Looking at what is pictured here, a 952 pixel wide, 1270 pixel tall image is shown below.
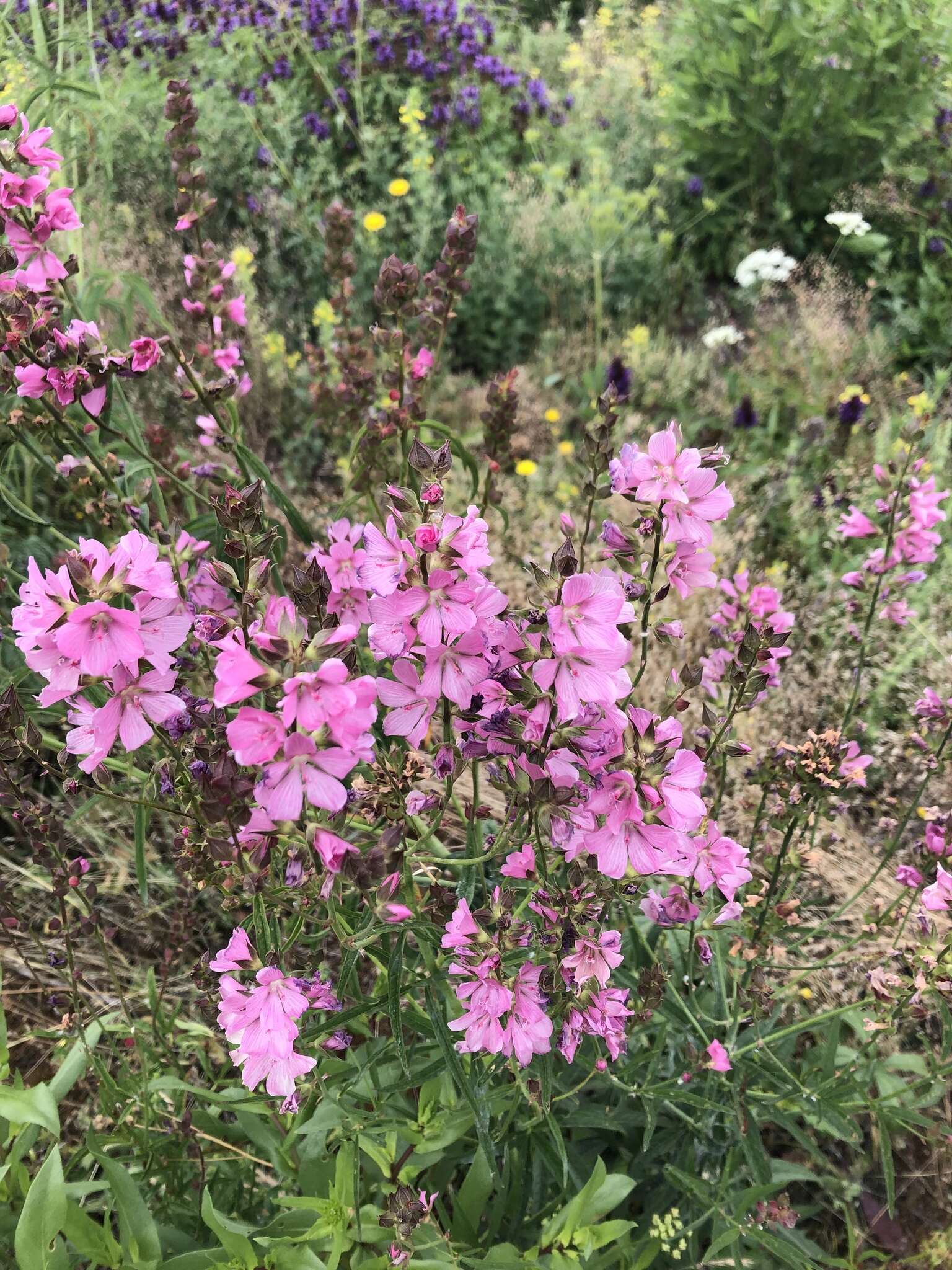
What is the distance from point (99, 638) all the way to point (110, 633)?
0.01 m

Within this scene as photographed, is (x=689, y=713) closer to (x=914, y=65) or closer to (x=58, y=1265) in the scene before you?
(x=58, y=1265)

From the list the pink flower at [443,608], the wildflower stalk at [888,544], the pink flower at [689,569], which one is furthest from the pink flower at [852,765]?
the pink flower at [443,608]

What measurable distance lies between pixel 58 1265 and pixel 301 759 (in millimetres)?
1041

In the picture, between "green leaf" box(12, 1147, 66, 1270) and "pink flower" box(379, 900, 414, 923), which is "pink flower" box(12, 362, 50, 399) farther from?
"green leaf" box(12, 1147, 66, 1270)

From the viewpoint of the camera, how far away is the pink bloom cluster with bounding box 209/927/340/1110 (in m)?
1.13

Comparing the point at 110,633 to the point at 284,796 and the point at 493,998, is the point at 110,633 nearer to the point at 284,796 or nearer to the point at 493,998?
the point at 284,796

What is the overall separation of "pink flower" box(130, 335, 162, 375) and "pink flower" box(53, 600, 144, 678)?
31.8 inches

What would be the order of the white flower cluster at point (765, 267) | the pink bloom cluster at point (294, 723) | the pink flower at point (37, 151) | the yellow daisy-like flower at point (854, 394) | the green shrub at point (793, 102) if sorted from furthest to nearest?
the green shrub at point (793, 102) < the white flower cluster at point (765, 267) < the yellow daisy-like flower at point (854, 394) < the pink flower at point (37, 151) < the pink bloom cluster at point (294, 723)

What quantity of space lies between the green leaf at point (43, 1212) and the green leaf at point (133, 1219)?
0.30 ft

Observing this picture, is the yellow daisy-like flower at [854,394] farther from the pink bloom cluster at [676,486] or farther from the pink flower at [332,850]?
the pink flower at [332,850]

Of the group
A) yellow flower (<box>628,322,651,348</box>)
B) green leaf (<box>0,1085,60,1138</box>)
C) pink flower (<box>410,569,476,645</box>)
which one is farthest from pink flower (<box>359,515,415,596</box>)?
yellow flower (<box>628,322,651,348</box>)

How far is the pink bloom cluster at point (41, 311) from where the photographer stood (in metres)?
1.49

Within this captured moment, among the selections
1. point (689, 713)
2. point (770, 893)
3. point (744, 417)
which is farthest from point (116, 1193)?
point (744, 417)

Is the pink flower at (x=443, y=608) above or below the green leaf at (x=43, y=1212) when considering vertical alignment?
above
